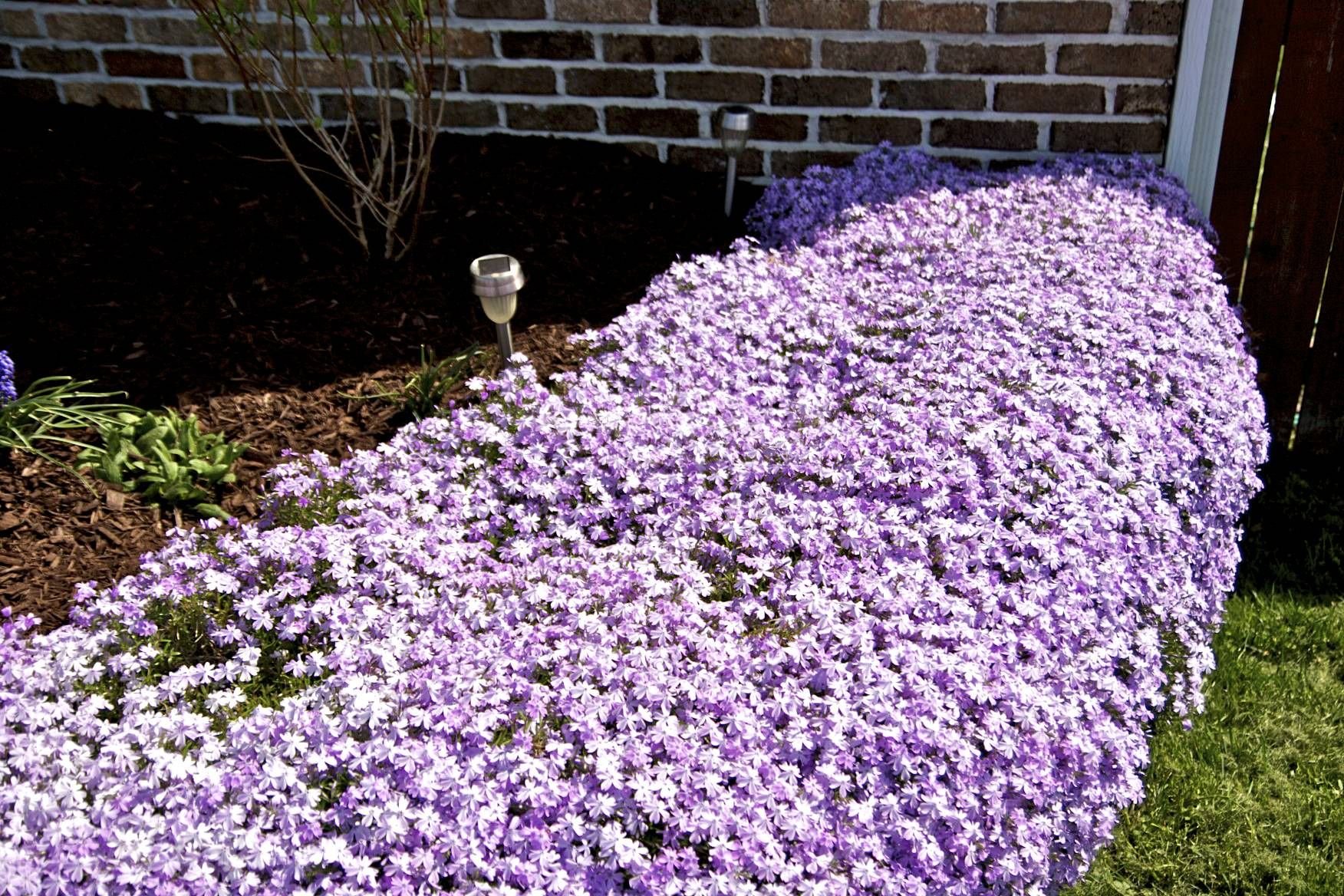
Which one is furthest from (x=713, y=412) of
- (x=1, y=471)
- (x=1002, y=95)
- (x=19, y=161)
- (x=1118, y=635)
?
(x=19, y=161)

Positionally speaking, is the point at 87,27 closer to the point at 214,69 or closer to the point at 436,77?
the point at 214,69

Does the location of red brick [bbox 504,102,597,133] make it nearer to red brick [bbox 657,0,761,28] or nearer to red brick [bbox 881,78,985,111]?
red brick [bbox 657,0,761,28]

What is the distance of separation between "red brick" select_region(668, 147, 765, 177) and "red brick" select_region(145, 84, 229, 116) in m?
2.07

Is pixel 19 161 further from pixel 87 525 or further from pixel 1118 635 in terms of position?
pixel 1118 635

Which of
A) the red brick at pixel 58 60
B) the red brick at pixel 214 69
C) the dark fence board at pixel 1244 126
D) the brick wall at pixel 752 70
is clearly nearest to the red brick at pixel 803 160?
the brick wall at pixel 752 70

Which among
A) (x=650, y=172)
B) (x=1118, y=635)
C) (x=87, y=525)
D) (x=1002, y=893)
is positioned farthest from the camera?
(x=650, y=172)

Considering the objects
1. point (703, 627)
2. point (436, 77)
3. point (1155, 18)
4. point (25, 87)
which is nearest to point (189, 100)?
point (25, 87)

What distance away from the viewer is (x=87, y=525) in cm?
310

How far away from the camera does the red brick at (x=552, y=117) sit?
505 cm

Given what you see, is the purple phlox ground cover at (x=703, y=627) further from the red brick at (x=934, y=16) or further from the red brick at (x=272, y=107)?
the red brick at (x=272, y=107)

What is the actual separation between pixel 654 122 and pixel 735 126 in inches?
27.9

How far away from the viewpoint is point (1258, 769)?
→ 339 cm

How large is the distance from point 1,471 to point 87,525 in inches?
14.0

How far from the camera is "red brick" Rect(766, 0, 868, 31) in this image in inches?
185
